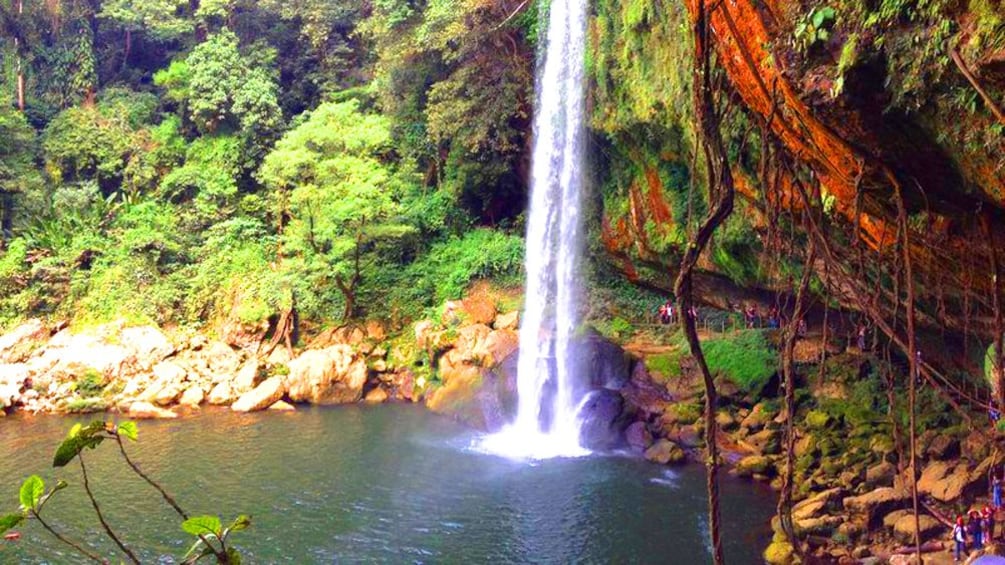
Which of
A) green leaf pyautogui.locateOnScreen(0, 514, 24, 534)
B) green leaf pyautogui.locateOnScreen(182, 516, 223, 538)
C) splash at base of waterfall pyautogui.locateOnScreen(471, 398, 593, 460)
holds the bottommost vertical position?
splash at base of waterfall pyautogui.locateOnScreen(471, 398, 593, 460)

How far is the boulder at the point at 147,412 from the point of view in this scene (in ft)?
62.0

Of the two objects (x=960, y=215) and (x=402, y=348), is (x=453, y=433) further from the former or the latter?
(x=960, y=215)

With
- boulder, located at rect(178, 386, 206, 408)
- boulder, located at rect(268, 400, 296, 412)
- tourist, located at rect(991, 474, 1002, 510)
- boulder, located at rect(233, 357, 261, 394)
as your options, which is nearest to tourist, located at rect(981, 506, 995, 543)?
tourist, located at rect(991, 474, 1002, 510)

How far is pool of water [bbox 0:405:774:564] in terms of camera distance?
35.9 feet

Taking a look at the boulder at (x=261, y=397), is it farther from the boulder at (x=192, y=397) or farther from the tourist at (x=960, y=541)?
the tourist at (x=960, y=541)

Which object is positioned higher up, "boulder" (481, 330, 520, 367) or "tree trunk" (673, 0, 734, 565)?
"tree trunk" (673, 0, 734, 565)

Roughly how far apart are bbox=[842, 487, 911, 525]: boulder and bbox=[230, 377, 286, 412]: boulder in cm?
1389

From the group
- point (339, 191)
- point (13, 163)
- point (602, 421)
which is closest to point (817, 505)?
point (602, 421)

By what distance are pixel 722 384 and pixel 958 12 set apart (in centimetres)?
1235

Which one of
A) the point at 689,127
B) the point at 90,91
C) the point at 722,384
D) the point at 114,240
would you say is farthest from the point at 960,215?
the point at 90,91

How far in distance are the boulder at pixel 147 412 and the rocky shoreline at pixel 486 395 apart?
0.03 m

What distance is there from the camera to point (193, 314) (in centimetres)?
2294

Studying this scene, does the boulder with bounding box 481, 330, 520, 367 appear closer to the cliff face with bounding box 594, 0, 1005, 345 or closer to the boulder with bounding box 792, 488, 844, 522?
the boulder with bounding box 792, 488, 844, 522

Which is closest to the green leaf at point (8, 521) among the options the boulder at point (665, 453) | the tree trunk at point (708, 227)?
the tree trunk at point (708, 227)
